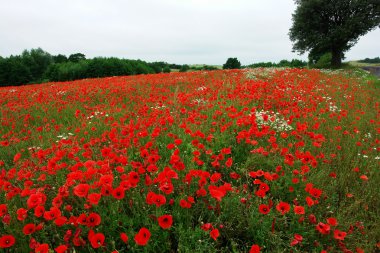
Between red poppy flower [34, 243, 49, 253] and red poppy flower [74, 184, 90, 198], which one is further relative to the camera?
red poppy flower [74, 184, 90, 198]

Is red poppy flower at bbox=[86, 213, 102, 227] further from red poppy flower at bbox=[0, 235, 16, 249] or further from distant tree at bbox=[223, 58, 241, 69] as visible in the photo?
distant tree at bbox=[223, 58, 241, 69]

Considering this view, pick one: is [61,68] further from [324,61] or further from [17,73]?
[324,61]

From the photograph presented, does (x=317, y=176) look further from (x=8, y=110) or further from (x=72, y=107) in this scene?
(x=8, y=110)

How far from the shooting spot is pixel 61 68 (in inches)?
1207

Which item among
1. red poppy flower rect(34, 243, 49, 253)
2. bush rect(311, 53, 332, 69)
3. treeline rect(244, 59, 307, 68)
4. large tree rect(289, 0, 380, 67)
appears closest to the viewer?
red poppy flower rect(34, 243, 49, 253)

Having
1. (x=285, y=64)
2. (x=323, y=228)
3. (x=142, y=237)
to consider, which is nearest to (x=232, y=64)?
(x=285, y=64)

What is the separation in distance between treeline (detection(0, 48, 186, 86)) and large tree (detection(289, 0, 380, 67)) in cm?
2019

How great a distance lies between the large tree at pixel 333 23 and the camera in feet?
83.0

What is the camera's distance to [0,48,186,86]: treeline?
96.3 feet

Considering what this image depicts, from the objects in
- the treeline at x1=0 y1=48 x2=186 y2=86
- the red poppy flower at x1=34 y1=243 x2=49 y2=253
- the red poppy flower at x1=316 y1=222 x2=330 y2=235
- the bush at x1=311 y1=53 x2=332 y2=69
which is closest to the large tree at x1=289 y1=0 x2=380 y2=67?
the bush at x1=311 y1=53 x2=332 y2=69

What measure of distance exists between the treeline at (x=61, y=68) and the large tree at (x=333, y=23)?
20.2 meters

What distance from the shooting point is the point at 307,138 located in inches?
188

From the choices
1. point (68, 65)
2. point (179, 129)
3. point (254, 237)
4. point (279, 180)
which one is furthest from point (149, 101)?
point (68, 65)

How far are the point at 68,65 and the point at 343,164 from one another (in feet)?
104
